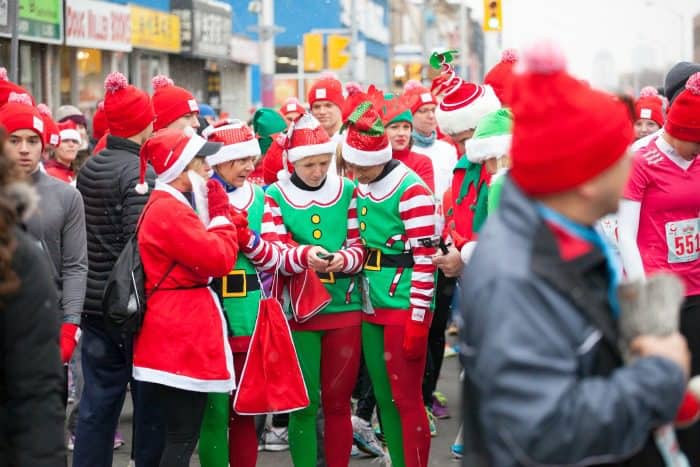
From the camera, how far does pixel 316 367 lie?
6602mm

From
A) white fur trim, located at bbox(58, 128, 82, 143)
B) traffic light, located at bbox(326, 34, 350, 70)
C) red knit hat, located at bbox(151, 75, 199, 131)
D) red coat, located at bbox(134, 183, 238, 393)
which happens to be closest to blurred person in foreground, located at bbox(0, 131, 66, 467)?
red coat, located at bbox(134, 183, 238, 393)

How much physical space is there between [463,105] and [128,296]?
2352mm

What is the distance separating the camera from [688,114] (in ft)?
18.5

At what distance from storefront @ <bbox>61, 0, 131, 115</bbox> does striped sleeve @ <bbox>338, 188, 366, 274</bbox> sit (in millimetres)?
16175

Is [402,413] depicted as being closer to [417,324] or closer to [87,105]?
[417,324]

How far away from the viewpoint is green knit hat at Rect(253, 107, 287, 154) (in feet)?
30.4

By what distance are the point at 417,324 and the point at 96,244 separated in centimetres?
178

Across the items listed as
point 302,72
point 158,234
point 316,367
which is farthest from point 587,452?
point 302,72

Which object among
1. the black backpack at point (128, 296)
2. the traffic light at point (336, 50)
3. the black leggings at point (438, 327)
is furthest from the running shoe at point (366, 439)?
the traffic light at point (336, 50)

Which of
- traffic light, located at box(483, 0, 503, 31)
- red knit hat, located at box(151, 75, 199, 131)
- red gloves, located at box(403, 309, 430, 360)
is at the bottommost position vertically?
red gloves, located at box(403, 309, 430, 360)

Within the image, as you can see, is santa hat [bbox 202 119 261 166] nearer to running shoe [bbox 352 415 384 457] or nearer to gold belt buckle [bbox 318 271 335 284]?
gold belt buckle [bbox 318 271 335 284]

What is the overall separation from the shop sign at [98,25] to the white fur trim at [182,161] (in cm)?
1702

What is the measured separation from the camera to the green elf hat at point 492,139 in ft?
19.3

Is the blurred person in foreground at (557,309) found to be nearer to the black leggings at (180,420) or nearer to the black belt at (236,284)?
the black leggings at (180,420)
